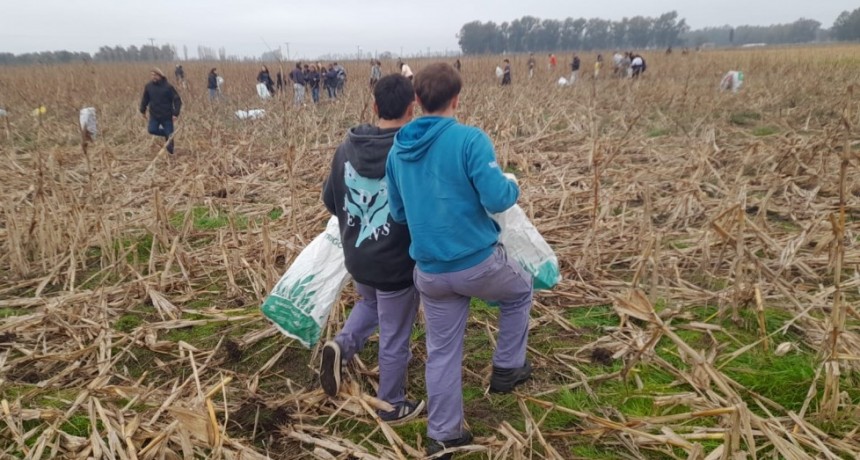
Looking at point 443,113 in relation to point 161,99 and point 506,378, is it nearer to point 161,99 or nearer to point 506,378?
point 506,378

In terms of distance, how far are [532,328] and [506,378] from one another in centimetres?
69

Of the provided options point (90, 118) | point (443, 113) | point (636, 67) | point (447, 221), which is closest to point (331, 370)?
point (447, 221)

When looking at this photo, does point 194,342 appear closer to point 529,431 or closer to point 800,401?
point 529,431

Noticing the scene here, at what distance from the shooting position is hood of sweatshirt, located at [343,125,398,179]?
6.40 ft

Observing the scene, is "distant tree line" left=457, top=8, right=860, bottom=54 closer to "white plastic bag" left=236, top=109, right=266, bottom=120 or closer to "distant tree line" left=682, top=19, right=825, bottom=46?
"distant tree line" left=682, top=19, right=825, bottom=46

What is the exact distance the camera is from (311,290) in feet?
7.86

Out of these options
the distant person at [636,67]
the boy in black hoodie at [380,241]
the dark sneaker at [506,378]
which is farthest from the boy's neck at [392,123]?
the distant person at [636,67]

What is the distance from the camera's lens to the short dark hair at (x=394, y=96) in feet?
6.28

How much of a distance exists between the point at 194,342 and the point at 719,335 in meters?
2.81

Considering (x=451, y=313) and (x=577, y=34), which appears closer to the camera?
(x=451, y=313)

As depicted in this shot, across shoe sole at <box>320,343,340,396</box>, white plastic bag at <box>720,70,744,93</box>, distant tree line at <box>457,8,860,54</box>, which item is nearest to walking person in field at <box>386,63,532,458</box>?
shoe sole at <box>320,343,340,396</box>

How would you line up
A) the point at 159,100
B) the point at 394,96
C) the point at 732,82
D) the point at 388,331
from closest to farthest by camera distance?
the point at 394,96, the point at 388,331, the point at 159,100, the point at 732,82

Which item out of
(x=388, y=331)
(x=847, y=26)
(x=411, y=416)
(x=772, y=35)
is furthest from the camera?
(x=772, y=35)

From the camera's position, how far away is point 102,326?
9.82 feet
